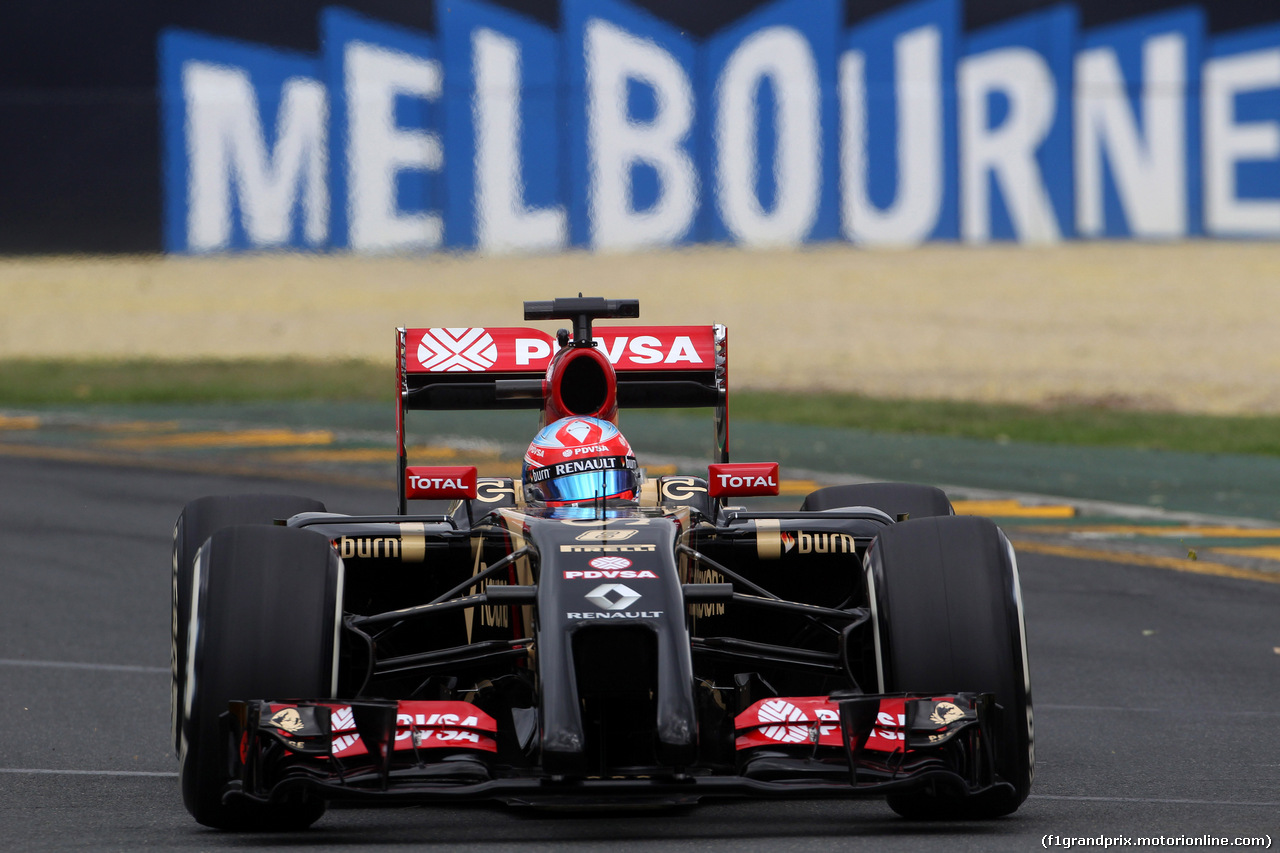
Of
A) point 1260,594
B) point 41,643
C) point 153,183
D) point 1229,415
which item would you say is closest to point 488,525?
point 41,643

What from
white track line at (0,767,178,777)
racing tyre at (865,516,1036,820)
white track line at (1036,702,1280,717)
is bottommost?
white track line at (1036,702,1280,717)

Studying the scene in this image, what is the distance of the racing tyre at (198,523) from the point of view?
6156 millimetres

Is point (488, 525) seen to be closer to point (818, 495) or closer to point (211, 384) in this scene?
point (818, 495)

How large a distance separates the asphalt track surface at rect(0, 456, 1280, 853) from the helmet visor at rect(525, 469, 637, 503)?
110 centimetres

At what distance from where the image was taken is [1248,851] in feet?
16.2

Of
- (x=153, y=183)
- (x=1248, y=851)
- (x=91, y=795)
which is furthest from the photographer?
(x=153, y=183)

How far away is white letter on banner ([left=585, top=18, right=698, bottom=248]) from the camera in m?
26.0

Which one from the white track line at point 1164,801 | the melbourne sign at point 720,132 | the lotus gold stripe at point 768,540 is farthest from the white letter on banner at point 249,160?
the white track line at point 1164,801

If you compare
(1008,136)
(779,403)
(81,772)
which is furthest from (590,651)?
(1008,136)

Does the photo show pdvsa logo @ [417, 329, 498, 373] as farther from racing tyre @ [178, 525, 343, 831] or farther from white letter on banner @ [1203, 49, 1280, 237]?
white letter on banner @ [1203, 49, 1280, 237]

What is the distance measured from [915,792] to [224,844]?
6.25 ft

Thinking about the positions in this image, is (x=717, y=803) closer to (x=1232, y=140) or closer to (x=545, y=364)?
(x=545, y=364)

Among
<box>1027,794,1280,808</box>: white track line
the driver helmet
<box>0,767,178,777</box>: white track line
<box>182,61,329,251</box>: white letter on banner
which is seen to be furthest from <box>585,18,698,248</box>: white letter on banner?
<box>1027,794,1280,808</box>: white track line

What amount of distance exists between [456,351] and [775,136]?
19.5 metres
